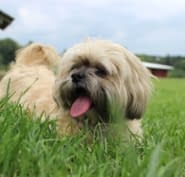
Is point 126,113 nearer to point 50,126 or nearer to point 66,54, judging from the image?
point 66,54

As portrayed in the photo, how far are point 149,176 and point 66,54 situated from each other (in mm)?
3978

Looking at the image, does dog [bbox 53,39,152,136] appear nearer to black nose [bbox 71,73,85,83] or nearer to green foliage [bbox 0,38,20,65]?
black nose [bbox 71,73,85,83]

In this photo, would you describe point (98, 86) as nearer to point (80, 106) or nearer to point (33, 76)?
point (80, 106)

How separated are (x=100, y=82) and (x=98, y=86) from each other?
58mm

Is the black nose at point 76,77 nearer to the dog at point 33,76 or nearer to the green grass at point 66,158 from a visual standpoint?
the dog at point 33,76

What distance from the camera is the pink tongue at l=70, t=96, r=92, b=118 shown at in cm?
575

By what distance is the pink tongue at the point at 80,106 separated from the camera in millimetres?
5747

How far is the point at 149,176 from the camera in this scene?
236 cm

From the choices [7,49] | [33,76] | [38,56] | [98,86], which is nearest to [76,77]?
[98,86]

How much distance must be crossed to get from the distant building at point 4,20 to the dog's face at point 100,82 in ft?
35.7

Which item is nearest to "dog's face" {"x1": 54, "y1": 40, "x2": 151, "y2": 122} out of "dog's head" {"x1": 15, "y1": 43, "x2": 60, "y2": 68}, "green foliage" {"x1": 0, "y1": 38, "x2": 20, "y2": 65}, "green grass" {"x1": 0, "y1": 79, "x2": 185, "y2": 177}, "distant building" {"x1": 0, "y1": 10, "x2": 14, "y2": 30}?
"green grass" {"x1": 0, "y1": 79, "x2": 185, "y2": 177}

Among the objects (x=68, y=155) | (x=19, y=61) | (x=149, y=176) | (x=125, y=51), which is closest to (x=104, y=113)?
(x=125, y=51)

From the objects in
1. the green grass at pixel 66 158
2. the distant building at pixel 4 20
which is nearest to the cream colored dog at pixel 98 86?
the green grass at pixel 66 158

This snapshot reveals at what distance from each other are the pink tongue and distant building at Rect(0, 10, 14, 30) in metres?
11.3
